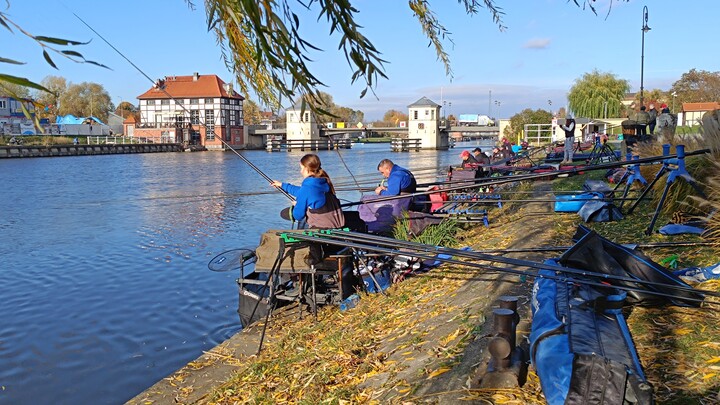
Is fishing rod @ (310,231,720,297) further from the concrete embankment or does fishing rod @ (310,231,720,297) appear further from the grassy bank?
the concrete embankment

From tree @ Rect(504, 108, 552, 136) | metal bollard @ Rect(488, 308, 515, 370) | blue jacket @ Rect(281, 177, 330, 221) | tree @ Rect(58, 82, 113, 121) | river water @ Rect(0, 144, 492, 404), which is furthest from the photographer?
tree @ Rect(58, 82, 113, 121)

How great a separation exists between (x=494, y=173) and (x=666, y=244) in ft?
35.9

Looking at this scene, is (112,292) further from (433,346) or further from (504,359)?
(504,359)

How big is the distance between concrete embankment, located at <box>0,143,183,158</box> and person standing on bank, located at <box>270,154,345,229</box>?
67.5m

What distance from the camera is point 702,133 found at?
25.1ft

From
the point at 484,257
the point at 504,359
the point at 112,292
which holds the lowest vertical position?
the point at 112,292

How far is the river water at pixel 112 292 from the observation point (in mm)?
7672

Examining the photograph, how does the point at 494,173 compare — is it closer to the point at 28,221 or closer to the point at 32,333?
the point at 32,333

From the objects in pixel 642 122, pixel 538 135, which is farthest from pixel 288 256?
pixel 538 135

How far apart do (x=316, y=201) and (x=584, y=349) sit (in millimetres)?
4402

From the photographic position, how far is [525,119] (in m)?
57.8

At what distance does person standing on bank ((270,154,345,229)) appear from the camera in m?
7.06

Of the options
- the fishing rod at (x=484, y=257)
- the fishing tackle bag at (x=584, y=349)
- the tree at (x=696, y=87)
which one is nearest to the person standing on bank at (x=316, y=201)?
the fishing rod at (x=484, y=257)

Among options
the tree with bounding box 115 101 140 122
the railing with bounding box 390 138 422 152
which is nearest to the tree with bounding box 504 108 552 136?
the railing with bounding box 390 138 422 152
